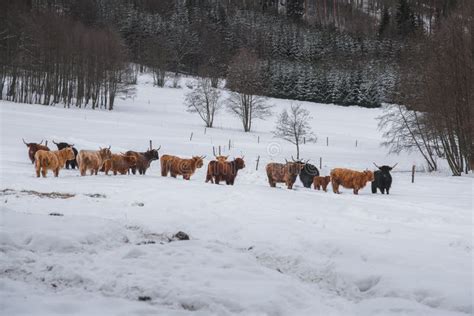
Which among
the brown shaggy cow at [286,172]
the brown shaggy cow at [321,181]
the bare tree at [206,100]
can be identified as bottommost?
the brown shaggy cow at [321,181]

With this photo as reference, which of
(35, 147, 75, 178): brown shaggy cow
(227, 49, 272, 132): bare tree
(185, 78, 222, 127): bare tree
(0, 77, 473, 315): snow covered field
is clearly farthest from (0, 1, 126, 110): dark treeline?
(0, 77, 473, 315): snow covered field

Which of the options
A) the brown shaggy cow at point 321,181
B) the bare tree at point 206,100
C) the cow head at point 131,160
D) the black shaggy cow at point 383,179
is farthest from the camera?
the bare tree at point 206,100

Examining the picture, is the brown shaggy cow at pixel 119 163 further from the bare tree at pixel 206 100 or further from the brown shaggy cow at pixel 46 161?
the bare tree at pixel 206 100

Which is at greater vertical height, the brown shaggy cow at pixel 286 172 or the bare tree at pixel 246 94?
the bare tree at pixel 246 94

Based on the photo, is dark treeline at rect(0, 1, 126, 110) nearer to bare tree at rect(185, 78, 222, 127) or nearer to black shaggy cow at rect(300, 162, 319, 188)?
bare tree at rect(185, 78, 222, 127)

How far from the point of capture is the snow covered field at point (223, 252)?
177 inches

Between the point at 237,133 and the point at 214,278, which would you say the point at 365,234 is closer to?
the point at 214,278

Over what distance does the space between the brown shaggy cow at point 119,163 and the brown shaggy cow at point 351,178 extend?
25.4 ft

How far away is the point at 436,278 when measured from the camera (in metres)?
5.29

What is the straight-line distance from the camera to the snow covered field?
4484mm

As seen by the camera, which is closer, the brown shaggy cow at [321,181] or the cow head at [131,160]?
the cow head at [131,160]

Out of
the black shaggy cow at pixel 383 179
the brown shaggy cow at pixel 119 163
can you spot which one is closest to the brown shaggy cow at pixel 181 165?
the brown shaggy cow at pixel 119 163

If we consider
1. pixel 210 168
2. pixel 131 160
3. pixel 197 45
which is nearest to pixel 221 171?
pixel 210 168

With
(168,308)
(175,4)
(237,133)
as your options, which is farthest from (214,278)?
(175,4)
